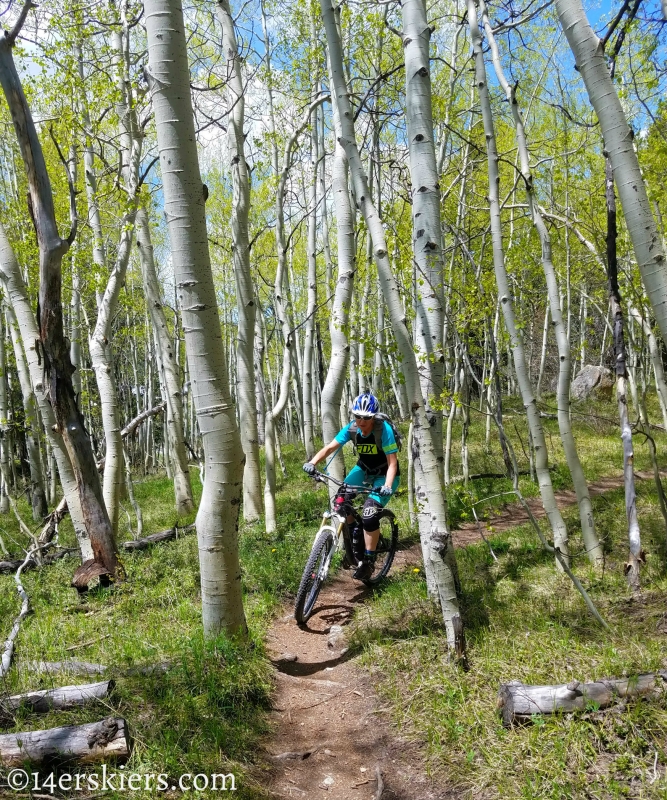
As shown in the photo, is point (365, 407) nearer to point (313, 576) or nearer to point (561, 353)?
point (313, 576)

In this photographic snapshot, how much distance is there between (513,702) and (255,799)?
1.46 metres

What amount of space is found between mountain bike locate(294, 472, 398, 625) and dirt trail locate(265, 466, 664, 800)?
0.32 metres

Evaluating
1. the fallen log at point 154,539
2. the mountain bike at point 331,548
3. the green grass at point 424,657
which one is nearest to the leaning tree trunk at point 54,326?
the green grass at point 424,657

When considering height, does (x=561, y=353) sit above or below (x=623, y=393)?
above

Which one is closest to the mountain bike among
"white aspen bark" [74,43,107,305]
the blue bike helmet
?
the blue bike helmet

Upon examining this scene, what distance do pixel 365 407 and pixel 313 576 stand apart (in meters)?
1.65

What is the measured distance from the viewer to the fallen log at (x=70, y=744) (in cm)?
257

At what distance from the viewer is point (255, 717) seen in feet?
11.2

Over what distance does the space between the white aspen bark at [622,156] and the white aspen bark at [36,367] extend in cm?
543

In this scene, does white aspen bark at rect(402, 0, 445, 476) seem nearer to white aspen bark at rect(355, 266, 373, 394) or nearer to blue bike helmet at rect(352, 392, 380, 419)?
white aspen bark at rect(355, 266, 373, 394)

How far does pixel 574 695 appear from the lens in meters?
2.84

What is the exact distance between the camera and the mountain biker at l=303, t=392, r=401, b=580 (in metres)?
5.11

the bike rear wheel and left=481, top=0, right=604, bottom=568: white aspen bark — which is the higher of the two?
left=481, top=0, right=604, bottom=568: white aspen bark

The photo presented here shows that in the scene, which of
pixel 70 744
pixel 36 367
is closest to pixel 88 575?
pixel 36 367
